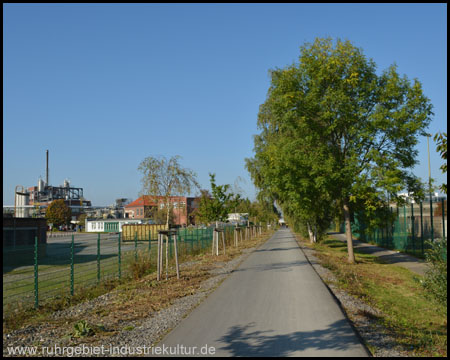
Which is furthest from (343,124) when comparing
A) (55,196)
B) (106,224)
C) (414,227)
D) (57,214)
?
(55,196)

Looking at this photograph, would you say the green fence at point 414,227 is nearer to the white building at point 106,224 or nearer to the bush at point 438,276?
the bush at point 438,276

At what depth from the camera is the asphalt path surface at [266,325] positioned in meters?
5.55

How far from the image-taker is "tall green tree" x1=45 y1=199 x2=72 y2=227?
95688 millimetres

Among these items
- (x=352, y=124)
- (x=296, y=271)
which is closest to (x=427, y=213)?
(x=352, y=124)

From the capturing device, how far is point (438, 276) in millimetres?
6977

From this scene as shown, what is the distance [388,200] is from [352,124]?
3.76 meters

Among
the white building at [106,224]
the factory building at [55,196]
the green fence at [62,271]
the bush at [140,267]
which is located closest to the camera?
the green fence at [62,271]

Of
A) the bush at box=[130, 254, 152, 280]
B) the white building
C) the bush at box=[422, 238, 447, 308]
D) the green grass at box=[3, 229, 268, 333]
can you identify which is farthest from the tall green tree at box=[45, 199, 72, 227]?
the bush at box=[422, 238, 447, 308]

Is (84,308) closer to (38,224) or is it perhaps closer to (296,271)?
(296,271)

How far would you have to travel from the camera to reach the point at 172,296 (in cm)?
986

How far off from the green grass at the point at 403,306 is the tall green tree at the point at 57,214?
90.4 metres

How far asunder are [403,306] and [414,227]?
13603mm

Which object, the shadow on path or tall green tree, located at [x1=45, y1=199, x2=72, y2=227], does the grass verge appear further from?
tall green tree, located at [x1=45, y1=199, x2=72, y2=227]

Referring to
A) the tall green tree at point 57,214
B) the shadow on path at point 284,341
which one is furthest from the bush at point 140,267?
the tall green tree at point 57,214
